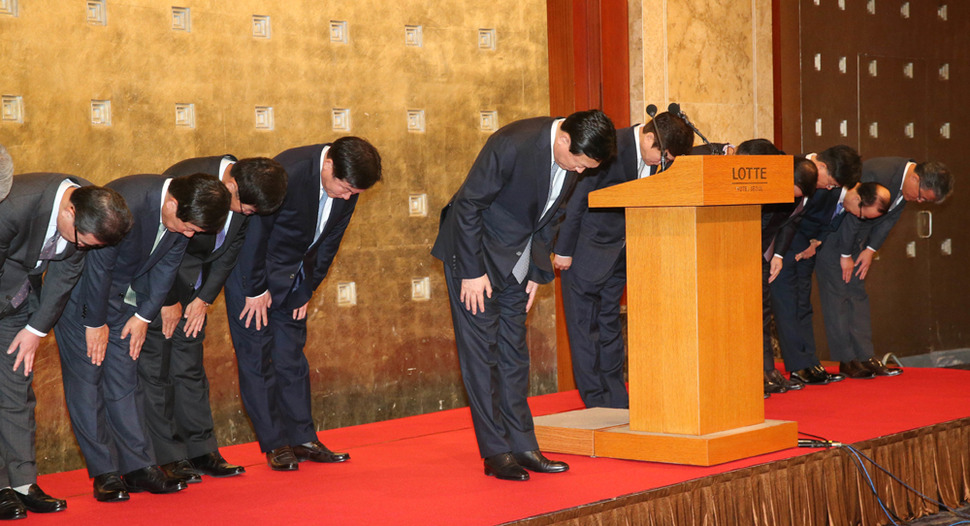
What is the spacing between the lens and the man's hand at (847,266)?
20.1ft

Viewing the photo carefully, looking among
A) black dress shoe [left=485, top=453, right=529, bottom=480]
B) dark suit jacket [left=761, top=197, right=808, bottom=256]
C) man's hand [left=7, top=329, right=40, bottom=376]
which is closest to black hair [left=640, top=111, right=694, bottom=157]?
dark suit jacket [left=761, top=197, right=808, bottom=256]

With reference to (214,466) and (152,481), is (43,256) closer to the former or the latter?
(152,481)

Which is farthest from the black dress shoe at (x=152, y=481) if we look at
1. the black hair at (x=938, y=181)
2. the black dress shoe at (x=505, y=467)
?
the black hair at (x=938, y=181)

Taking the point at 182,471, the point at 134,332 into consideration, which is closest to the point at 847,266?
the point at 182,471

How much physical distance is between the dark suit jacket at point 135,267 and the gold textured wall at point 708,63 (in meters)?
4.17

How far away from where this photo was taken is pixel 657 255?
3.83m

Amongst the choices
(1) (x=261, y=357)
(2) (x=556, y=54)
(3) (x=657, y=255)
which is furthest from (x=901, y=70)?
(1) (x=261, y=357)

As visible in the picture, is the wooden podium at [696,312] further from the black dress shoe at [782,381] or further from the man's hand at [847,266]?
the man's hand at [847,266]

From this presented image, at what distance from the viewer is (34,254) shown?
3.38 meters

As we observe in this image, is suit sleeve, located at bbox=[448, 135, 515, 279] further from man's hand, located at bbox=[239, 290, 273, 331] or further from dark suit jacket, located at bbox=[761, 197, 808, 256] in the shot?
dark suit jacket, located at bbox=[761, 197, 808, 256]

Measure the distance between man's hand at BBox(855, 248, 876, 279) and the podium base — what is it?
2.37 metres

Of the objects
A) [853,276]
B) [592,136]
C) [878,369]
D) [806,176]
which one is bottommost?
[878,369]

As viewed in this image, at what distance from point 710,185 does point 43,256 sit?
227 centimetres

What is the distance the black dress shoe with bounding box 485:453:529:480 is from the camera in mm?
3662
